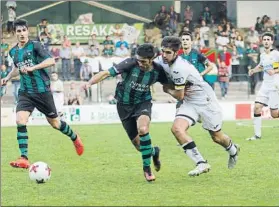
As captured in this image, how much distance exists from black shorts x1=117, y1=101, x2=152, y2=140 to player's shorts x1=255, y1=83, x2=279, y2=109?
6.21 metres

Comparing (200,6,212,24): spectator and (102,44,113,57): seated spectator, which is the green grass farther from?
(200,6,212,24): spectator

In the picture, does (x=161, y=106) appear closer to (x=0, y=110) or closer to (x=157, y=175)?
(x=0, y=110)

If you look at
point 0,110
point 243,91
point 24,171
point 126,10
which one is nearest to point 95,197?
point 24,171

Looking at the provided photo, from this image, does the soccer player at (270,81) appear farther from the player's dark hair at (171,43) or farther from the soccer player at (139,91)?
the player's dark hair at (171,43)

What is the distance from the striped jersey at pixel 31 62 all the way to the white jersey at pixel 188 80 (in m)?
2.22

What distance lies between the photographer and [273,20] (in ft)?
96.3

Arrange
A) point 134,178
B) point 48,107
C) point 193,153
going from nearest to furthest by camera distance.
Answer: point 193,153
point 134,178
point 48,107

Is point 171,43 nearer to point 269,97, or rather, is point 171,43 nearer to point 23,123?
point 23,123

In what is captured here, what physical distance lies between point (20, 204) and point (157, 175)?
2825 millimetres

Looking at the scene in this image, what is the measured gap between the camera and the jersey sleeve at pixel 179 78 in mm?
9953

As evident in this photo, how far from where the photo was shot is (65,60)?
89.8 ft

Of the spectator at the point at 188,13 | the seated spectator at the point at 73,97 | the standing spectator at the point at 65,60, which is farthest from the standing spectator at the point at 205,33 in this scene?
the seated spectator at the point at 73,97

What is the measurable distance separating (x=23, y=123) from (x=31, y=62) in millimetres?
948

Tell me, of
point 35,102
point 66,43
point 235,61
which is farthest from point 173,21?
point 35,102
